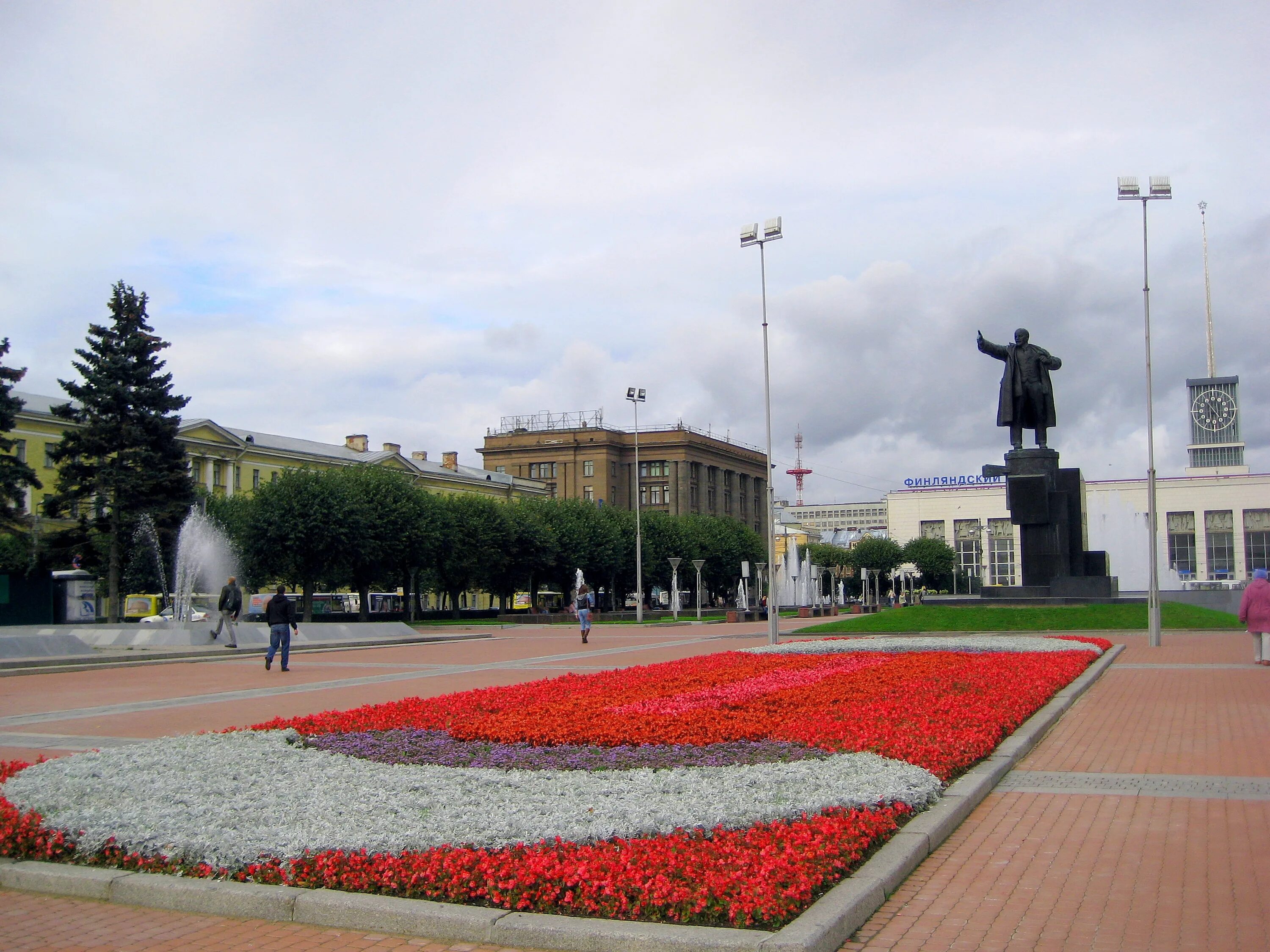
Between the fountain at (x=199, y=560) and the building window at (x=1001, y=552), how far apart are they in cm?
7569

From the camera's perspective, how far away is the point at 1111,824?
288 inches

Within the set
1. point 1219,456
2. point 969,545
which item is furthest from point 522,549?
point 1219,456

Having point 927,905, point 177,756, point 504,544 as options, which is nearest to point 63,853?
point 177,756

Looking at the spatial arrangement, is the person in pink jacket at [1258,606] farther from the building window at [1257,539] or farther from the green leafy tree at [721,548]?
the building window at [1257,539]

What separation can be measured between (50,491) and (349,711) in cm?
5529

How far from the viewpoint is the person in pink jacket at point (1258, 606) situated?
18641 mm

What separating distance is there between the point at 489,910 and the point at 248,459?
7340cm

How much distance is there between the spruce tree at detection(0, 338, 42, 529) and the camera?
133ft

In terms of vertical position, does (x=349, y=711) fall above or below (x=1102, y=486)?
below

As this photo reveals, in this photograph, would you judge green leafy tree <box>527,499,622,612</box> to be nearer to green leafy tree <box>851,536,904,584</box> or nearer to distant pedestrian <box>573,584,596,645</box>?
distant pedestrian <box>573,584,596,645</box>

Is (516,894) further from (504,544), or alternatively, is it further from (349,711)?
(504,544)

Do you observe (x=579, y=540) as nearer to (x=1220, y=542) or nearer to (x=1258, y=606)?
(x=1258, y=606)

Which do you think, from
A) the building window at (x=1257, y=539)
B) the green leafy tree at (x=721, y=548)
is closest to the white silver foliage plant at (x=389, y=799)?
the green leafy tree at (x=721, y=548)

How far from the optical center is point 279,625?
22.0m
